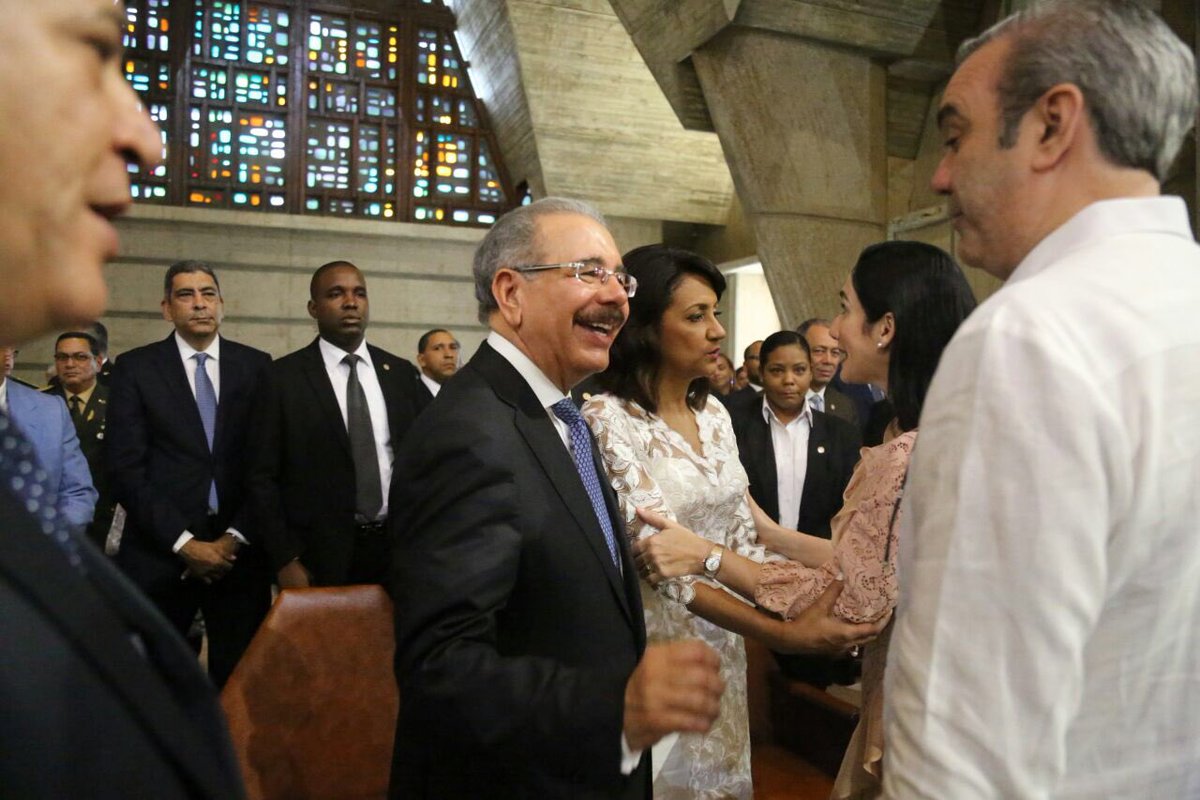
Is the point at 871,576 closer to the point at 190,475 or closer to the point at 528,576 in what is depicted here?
the point at 528,576

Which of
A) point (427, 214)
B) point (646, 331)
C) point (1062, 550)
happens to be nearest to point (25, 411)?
point (646, 331)

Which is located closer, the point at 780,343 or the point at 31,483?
the point at 31,483

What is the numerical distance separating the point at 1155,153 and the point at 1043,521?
0.47 metres

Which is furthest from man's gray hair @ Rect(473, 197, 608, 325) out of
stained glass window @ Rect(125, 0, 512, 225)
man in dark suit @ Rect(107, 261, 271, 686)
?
stained glass window @ Rect(125, 0, 512, 225)

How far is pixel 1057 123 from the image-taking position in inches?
39.4

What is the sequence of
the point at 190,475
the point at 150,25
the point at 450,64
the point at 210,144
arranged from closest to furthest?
1. the point at 190,475
2. the point at 150,25
3. the point at 210,144
4. the point at 450,64

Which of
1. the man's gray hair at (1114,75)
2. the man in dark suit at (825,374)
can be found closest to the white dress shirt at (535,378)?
the man's gray hair at (1114,75)

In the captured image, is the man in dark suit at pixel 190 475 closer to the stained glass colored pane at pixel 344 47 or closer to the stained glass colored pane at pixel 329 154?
the stained glass colored pane at pixel 329 154

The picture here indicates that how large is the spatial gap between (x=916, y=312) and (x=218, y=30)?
41.4 feet

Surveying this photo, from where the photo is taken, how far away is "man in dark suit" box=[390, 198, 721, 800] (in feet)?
3.96

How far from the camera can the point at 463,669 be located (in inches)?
49.1

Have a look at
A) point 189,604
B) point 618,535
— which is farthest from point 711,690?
point 189,604

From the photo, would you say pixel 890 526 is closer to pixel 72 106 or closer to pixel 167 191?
pixel 72 106

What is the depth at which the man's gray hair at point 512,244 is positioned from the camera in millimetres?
1743
